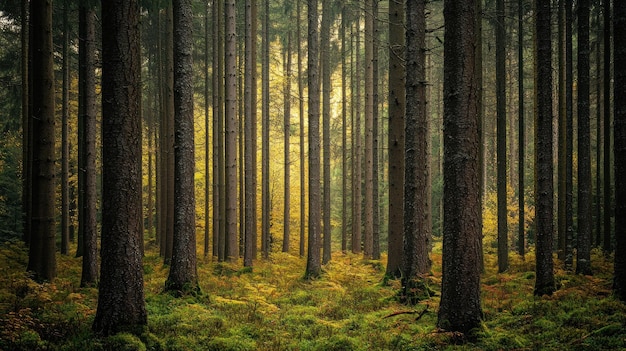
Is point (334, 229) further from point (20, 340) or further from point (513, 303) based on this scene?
point (20, 340)

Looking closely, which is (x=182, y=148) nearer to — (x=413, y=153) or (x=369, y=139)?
(x=413, y=153)

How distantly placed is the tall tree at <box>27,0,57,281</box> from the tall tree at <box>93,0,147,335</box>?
433 cm

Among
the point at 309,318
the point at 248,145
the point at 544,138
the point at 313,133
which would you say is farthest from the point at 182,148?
the point at 544,138

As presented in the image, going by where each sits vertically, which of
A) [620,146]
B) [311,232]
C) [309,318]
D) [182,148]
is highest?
[182,148]

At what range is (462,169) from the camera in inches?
284

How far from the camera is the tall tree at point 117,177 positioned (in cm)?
658

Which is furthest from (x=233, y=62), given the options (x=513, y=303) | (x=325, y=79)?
(x=513, y=303)

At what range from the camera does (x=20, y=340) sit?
597 cm

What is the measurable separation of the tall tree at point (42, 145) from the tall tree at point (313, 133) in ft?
24.6

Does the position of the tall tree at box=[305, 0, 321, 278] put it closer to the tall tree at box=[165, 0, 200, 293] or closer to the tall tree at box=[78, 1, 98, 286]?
the tall tree at box=[165, 0, 200, 293]

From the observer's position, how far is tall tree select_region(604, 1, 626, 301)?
859cm

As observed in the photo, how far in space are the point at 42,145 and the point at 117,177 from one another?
14.8 ft

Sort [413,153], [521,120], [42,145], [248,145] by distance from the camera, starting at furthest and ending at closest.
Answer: [248,145] → [521,120] → [413,153] → [42,145]

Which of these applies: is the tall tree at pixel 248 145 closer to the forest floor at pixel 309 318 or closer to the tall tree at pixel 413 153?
the forest floor at pixel 309 318
